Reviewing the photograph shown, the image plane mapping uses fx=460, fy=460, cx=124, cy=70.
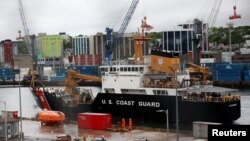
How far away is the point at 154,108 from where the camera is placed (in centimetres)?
3988

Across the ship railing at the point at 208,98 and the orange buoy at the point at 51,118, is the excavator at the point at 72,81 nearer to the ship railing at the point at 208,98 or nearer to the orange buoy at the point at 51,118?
the orange buoy at the point at 51,118

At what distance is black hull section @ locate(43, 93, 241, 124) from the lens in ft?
123

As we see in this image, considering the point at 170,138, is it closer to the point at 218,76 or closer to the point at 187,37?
the point at 218,76

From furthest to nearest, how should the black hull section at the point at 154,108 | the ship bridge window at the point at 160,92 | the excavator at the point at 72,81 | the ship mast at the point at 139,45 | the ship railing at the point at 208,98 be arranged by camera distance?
1. the excavator at the point at 72,81
2. the ship mast at the point at 139,45
3. the ship bridge window at the point at 160,92
4. the ship railing at the point at 208,98
5. the black hull section at the point at 154,108

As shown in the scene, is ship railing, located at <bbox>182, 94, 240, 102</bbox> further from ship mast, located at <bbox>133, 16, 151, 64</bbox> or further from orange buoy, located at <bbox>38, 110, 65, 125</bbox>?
orange buoy, located at <bbox>38, 110, 65, 125</bbox>

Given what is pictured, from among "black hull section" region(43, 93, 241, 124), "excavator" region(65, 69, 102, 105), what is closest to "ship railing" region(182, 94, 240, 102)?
"black hull section" region(43, 93, 241, 124)

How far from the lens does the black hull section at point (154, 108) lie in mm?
37500

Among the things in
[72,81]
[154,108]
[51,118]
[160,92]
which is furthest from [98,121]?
[72,81]

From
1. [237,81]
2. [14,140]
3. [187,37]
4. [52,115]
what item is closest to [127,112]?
[52,115]

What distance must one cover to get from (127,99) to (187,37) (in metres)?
138

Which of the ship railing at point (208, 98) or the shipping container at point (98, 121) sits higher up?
the ship railing at point (208, 98)

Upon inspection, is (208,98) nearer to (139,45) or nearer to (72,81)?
(139,45)

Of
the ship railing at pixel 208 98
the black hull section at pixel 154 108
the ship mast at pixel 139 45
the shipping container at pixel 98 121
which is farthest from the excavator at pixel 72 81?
the ship railing at pixel 208 98

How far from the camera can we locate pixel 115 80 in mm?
42750
